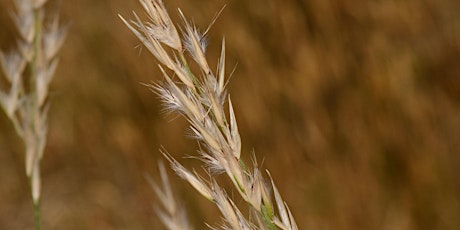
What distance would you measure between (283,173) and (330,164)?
149 millimetres

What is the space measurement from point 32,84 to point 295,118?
59.6 inches

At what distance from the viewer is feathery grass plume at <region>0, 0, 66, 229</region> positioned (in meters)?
0.85

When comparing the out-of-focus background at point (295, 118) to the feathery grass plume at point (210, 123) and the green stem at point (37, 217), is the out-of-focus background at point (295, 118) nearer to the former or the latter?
the green stem at point (37, 217)

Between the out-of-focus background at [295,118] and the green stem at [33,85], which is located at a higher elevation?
the green stem at [33,85]

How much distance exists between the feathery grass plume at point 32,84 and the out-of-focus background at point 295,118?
3.97 feet

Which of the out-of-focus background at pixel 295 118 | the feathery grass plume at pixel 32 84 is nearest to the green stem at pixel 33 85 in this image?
the feathery grass plume at pixel 32 84

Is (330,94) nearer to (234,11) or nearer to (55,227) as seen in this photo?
(234,11)

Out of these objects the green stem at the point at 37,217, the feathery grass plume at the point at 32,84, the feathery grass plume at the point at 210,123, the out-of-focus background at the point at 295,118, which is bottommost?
the out-of-focus background at the point at 295,118

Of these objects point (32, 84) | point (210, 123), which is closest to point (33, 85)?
point (32, 84)

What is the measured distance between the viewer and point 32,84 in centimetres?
86

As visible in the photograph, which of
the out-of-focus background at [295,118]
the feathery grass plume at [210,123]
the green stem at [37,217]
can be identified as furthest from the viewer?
the out-of-focus background at [295,118]

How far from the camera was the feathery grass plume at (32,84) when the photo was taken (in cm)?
85

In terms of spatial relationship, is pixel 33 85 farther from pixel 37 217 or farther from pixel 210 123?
pixel 210 123

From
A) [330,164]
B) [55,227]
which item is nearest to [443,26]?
[330,164]
